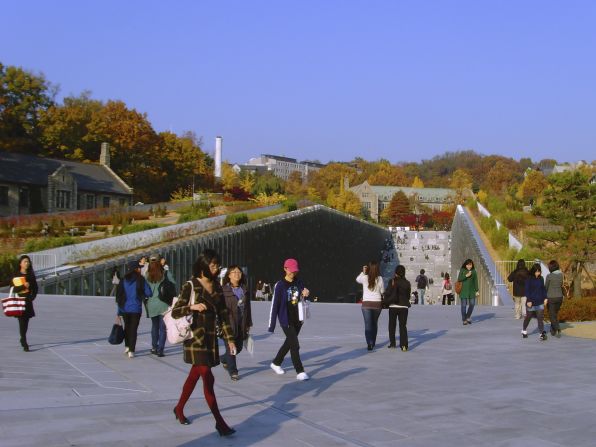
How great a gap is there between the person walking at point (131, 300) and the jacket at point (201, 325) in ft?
15.6

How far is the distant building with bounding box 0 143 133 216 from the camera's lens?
5516 centimetres

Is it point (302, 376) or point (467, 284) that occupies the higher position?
Answer: point (467, 284)

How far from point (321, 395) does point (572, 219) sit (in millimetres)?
29401

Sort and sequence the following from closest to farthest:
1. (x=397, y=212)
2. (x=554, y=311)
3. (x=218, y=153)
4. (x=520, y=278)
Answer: (x=554, y=311) < (x=520, y=278) < (x=218, y=153) < (x=397, y=212)

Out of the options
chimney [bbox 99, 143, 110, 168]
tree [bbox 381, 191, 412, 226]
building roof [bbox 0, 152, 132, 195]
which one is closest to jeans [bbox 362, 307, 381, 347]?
building roof [bbox 0, 152, 132, 195]

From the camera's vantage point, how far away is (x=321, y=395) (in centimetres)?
969

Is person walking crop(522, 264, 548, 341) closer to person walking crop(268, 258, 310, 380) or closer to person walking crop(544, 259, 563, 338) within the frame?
person walking crop(544, 259, 563, 338)

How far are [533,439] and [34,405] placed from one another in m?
5.07

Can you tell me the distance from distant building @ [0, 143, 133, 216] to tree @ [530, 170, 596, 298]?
35.7m

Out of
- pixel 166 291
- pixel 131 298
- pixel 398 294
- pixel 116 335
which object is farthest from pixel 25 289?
pixel 398 294

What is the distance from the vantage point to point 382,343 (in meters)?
15.4

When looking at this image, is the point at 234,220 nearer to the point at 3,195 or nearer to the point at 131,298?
the point at 3,195

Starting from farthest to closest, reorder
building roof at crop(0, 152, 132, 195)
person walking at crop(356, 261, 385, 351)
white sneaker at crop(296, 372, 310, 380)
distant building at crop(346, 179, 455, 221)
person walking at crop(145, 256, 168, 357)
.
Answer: distant building at crop(346, 179, 455, 221) → building roof at crop(0, 152, 132, 195) → person walking at crop(356, 261, 385, 351) → person walking at crop(145, 256, 168, 357) → white sneaker at crop(296, 372, 310, 380)

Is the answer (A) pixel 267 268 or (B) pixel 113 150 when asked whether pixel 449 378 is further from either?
(B) pixel 113 150
